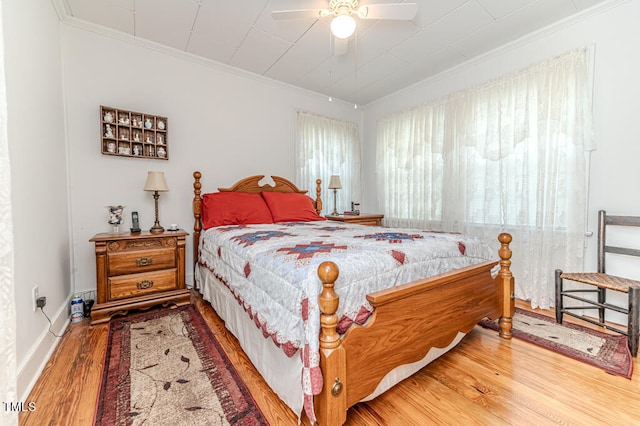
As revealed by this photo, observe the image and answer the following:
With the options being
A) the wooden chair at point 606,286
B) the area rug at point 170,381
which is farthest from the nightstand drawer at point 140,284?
the wooden chair at point 606,286

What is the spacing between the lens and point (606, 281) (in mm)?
1997

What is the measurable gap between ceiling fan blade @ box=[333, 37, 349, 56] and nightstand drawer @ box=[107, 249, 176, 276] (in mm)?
2564

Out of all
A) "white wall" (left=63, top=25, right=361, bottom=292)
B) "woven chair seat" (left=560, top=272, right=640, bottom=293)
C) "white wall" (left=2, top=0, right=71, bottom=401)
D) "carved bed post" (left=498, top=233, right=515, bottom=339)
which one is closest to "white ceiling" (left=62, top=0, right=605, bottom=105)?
"white wall" (left=63, top=25, right=361, bottom=292)

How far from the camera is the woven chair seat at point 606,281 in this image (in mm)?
1868

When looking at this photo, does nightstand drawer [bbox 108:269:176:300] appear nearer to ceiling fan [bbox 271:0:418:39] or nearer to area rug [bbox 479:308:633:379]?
ceiling fan [bbox 271:0:418:39]

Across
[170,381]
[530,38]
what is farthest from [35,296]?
[530,38]

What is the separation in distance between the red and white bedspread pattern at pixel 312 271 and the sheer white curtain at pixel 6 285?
2.93 feet

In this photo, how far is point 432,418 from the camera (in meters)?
1.26

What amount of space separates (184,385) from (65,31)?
3212mm

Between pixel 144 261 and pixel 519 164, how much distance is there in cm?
377

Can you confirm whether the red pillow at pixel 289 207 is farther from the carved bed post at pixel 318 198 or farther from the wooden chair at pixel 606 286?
the wooden chair at pixel 606 286

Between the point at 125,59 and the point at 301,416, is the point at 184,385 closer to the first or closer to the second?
the point at 301,416

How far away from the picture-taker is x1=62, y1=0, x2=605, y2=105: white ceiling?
2311mm

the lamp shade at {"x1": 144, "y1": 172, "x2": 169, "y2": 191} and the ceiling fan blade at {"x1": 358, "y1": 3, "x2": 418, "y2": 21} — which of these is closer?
the ceiling fan blade at {"x1": 358, "y1": 3, "x2": 418, "y2": 21}
